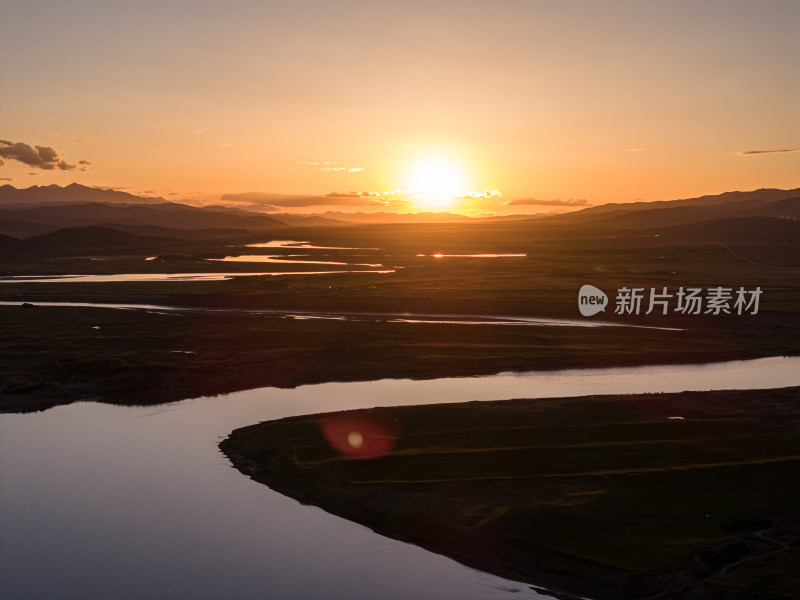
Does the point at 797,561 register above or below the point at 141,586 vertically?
above

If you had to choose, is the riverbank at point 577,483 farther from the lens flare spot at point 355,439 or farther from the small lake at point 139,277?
the small lake at point 139,277

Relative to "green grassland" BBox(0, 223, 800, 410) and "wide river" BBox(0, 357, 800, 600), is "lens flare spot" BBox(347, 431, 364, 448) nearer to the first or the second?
"wide river" BBox(0, 357, 800, 600)

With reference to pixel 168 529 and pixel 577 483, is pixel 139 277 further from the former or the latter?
pixel 577 483

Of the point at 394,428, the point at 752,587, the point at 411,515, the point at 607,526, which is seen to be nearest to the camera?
the point at 752,587

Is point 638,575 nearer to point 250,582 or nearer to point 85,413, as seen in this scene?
point 250,582

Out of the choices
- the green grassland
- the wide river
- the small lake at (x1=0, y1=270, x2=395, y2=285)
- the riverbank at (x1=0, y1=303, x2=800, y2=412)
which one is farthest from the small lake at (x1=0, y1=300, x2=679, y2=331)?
the wide river

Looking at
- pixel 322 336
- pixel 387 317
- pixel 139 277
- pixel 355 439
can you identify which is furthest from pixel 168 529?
pixel 139 277

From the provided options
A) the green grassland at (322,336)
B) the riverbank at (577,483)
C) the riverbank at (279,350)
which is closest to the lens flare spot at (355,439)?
the riverbank at (577,483)

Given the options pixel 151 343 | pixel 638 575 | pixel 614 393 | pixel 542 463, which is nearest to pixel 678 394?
pixel 614 393
